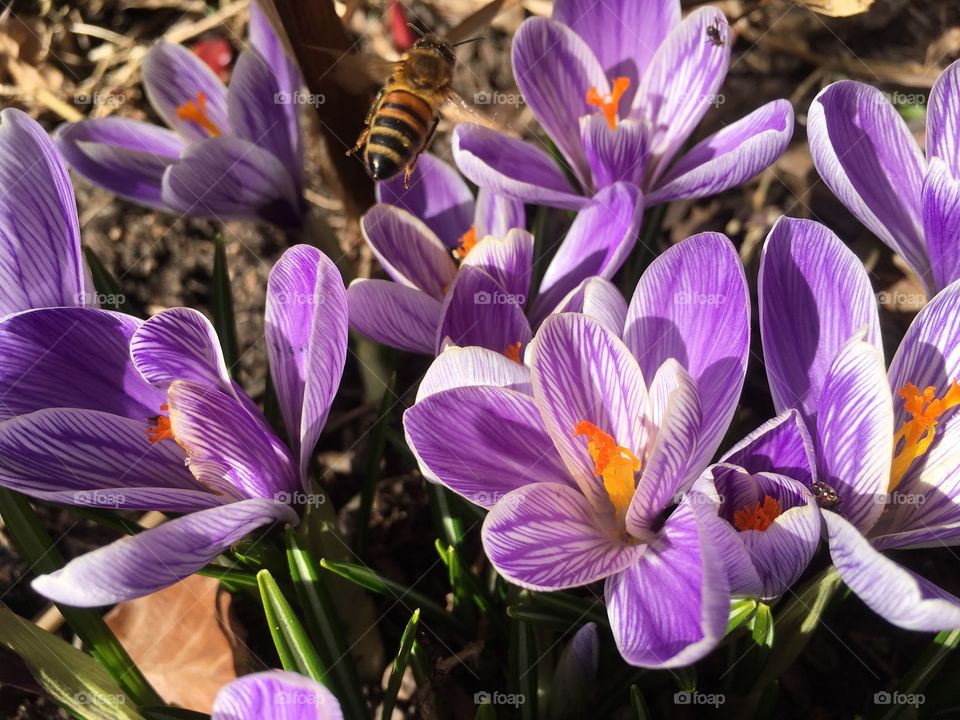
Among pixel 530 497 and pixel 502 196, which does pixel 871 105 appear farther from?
pixel 530 497

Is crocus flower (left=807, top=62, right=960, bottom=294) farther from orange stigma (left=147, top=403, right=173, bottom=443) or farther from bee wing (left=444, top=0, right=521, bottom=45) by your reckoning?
orange stigma (left=147, top=403, right=173, bottom=443)

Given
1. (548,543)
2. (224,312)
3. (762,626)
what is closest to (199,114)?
(224,312)

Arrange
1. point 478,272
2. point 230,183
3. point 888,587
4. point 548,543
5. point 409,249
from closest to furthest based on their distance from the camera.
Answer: point 888,587, point 548,543, point 478,272, point 409,249, point 230,183

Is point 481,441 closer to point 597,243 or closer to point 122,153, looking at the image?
point 597,243

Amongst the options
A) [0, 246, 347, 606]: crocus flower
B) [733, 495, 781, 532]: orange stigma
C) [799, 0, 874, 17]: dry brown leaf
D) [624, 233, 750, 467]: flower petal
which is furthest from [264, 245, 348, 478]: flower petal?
[799, 0, 874, 17]: dry brown leaf

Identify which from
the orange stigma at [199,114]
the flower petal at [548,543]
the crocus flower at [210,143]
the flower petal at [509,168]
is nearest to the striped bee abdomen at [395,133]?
the flower petal at [509,168]

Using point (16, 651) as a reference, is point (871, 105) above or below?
above

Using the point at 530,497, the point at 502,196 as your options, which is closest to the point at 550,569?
the point at 530,497
